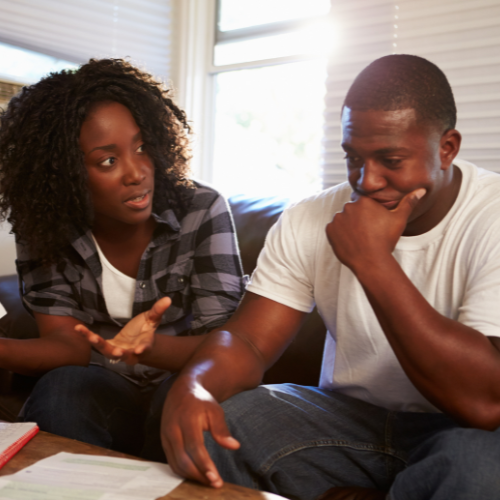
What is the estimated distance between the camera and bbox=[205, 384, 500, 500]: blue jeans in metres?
1.00

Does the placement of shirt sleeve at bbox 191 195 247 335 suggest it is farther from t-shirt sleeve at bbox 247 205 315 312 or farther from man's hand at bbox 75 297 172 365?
Result: man's hand at bbox 75 297 172 365

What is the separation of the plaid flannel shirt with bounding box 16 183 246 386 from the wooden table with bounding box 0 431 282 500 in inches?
17.6

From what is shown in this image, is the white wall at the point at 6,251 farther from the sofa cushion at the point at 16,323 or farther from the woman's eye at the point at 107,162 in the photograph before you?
the woman's eye at the point at 107,162

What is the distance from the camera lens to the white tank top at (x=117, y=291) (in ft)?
4.88

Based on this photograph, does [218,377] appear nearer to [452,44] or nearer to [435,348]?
[435,348]

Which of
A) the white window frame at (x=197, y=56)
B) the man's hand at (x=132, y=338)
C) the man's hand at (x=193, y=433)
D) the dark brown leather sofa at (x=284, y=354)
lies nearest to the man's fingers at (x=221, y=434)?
the man's hand at (x=193, y=433)

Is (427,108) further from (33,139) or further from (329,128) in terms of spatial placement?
(329,128)

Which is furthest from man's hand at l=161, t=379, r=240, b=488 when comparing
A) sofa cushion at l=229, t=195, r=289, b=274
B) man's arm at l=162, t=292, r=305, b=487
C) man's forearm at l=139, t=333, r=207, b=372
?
sofa cushion at l=229, t=195, r=289, b=274

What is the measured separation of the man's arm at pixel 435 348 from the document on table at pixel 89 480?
43cm

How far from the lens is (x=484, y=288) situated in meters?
0.99

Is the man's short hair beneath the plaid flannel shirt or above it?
above

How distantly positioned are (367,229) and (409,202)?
10 centimetres

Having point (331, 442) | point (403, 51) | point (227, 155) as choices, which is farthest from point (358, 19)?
point (331, 442)

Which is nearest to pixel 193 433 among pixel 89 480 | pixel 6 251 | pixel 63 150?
pixel 89 480
